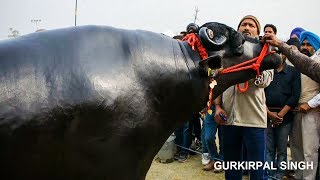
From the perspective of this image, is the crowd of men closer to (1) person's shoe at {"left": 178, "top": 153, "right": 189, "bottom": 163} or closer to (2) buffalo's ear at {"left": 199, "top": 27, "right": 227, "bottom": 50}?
(1) person's shoe at {"left": 178, "top": 153, "right": 189, "bottom": 163}

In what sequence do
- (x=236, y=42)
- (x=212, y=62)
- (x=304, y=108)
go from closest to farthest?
(x=212, y=62) → (x=236, y=42) → (x=304, y=108)

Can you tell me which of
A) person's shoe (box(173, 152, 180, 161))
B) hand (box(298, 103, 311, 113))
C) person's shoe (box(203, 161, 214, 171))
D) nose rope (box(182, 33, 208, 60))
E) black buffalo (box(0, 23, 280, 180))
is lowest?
person's shoe (box(173, 152, 180, 161))

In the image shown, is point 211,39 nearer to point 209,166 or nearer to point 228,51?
point 228,51

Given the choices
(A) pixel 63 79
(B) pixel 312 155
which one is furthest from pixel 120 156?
(B) pixel 312 155

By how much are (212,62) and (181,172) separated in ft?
12.4

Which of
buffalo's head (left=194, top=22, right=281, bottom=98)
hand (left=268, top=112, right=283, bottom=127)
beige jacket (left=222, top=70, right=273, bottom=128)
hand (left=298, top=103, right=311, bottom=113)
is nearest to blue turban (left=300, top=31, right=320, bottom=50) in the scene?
hand (left=298, top=103, right=311, bottom=113)

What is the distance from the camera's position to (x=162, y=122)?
2.31 m

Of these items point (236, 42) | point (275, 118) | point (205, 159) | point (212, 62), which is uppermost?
point (236, 42)

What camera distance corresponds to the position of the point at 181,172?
5.89 m

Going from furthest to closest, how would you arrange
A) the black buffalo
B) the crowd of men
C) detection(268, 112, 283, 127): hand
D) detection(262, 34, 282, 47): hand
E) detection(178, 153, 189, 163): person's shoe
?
detection(178, 153, 189, 163): person's shoe, detection(268, 112, 283, 127): hand, the crowd of men, detection(262, 34, 282, 47): hand, the black buffalo

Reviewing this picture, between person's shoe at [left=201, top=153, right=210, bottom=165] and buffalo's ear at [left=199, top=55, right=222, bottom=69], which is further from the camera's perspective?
person's shoe at [left=201, top=153, right=210, bottom=165]

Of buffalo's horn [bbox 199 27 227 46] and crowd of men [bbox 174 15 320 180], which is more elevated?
buffalo's horn [bbox 199 27 227 46]

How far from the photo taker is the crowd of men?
147 inches

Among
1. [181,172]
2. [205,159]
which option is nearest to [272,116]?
[205,159]
